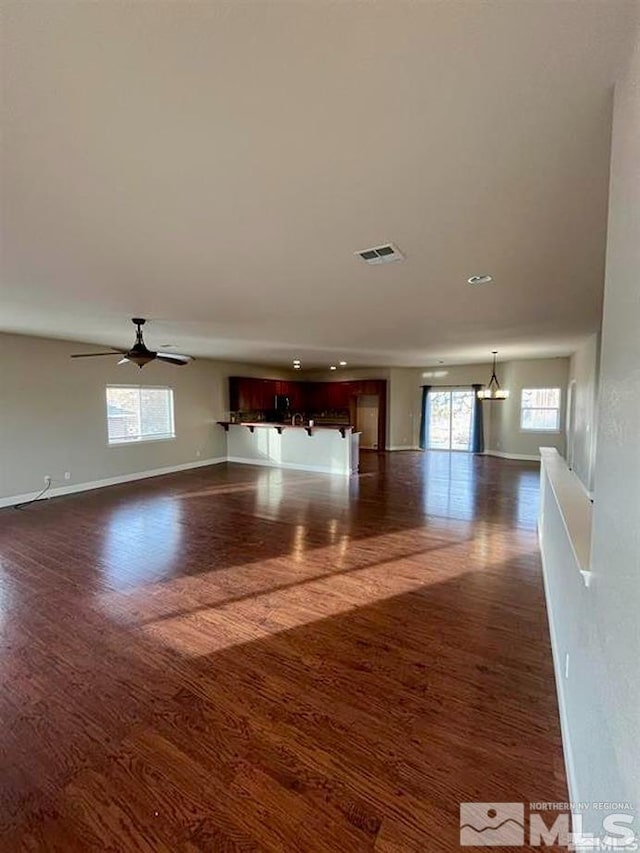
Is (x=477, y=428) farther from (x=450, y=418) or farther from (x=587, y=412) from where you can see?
(x=587, y=412)

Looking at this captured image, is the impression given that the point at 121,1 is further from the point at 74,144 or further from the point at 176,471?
the point at 176,471

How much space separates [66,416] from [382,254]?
6347 mm

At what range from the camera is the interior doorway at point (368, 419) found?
12141 mm

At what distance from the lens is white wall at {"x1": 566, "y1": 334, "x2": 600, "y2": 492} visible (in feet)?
16.8

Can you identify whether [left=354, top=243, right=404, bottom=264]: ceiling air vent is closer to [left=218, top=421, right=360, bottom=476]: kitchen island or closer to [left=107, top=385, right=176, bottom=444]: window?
[left=218, top=421, right=360, bottom=476]: kitchen island

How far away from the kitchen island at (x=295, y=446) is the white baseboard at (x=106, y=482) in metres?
0.76

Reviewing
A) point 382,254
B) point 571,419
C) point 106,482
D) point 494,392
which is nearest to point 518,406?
point 494,392

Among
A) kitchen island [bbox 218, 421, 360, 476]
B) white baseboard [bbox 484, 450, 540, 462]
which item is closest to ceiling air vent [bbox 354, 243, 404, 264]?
kitchen island [bbox 218, 421, 360, 476]

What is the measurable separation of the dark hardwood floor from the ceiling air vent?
2618 mm

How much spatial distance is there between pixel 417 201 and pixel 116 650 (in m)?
3.20

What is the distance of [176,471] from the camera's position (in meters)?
8.68

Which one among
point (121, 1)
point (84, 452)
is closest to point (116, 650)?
point (121, 1)

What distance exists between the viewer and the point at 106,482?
736cm

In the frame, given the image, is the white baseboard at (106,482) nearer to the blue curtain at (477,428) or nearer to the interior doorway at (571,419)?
the blue curtain at (477,428)
